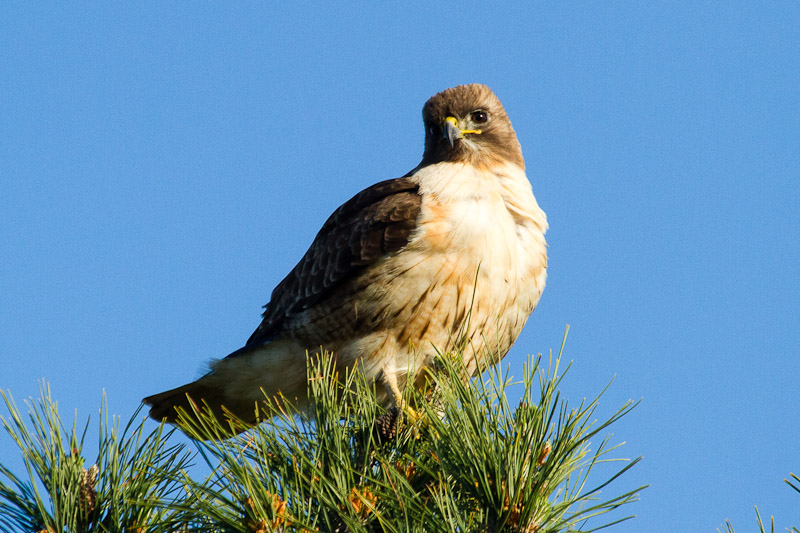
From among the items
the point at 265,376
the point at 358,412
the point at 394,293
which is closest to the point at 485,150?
the point at 394,293

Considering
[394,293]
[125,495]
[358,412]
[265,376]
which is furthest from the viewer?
[265,376]

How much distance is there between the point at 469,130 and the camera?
229 inches

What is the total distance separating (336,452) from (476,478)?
0.48 metres

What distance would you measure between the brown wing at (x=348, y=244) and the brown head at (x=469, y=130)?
428 mm

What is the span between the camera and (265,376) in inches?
207

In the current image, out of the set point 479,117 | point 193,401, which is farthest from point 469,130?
point 193,401

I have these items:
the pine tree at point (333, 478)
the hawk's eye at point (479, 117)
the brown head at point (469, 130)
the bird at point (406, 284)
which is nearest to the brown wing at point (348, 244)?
the bird at point (406, 284)

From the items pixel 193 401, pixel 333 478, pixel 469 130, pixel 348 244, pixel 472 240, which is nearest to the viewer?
pixel 333 478

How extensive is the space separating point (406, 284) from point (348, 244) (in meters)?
0.56

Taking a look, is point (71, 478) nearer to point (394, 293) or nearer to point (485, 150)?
point (394, 293)

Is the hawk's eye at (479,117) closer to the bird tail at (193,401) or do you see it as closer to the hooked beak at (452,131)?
the hooked beak at (452,131)

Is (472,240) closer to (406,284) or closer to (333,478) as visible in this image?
(406,284)

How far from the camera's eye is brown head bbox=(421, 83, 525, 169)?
222 inches

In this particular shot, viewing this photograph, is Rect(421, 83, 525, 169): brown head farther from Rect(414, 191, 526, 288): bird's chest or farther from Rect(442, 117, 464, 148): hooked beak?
Rect(414, 191, 526, 288): bird's chest
